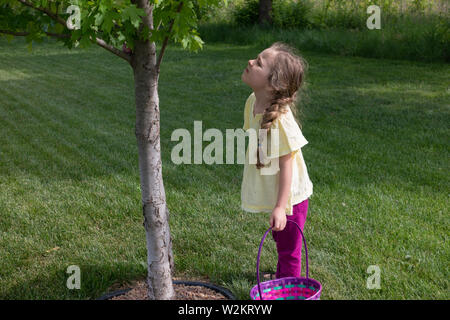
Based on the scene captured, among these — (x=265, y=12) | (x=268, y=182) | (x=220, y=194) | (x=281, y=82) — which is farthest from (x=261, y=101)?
(x=265, y=12)

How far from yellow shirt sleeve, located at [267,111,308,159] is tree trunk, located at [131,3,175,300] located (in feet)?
2.03

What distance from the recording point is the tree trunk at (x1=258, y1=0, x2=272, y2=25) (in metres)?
17.2

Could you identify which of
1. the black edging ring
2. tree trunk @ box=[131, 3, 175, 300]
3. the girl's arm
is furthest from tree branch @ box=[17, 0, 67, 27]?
the black edging ring

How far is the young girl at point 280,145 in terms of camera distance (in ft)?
9.00

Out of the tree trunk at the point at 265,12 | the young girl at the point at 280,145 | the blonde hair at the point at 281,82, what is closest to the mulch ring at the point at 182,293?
the young girl at the point at 280,145

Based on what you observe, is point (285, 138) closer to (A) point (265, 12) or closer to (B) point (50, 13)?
(B) point (50, 13)

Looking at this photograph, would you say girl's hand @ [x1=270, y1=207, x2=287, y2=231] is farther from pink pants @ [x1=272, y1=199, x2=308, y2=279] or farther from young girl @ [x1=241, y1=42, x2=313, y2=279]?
pink pants @ [x1=272, y1=199, x2=308, y2=279]

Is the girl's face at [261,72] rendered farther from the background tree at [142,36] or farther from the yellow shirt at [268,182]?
the background tree at [142,36]

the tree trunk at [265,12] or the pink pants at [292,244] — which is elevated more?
the tree trunk at [265,12]

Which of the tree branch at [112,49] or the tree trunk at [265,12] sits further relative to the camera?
the tree trunk at [265,12]

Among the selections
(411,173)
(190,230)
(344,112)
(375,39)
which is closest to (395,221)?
(411,173)

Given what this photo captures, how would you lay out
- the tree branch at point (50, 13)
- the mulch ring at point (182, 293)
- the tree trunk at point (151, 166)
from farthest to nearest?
the mulch ring at point (182, 293) < the tree trunk at point (151, 166) < the tree branch at point (50, 13)

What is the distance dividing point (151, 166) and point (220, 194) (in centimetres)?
204

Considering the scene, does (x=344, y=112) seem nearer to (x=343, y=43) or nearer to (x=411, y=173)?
(x=411, y=173)
